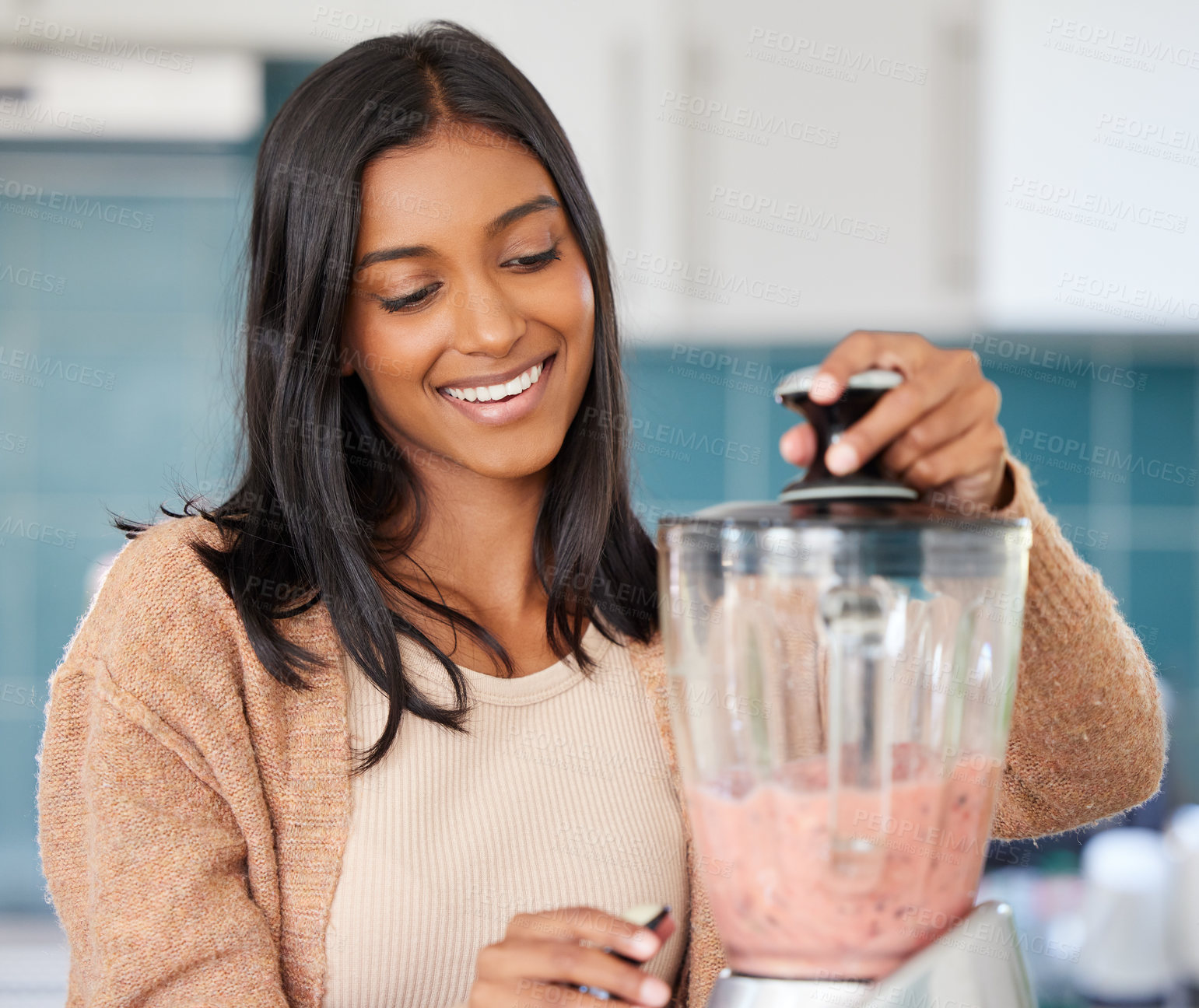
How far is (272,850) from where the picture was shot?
2.79 ft

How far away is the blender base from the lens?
1.70 ft

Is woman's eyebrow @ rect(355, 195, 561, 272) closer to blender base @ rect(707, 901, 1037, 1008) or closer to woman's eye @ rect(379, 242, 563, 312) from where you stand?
woman's eye @ rect(379, 242, 563, 312)

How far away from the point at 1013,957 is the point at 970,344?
187 cm

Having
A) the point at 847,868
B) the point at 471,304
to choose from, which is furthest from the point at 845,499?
the point at 471,304

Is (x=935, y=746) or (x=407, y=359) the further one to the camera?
(x=407, y=359)

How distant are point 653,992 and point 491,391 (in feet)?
1.55

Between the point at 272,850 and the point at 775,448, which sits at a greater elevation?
the point at 775,448

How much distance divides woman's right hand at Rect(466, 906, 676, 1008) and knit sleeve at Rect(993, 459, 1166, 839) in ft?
0.97

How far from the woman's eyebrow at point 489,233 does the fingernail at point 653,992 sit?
0.52 metres

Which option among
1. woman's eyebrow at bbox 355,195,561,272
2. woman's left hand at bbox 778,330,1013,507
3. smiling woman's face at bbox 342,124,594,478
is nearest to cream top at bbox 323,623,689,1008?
smiling woman's face at bbox 342,124,594,478

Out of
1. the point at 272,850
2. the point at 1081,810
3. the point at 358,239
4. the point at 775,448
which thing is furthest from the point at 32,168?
the point at 1081,810

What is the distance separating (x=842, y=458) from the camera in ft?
1.73

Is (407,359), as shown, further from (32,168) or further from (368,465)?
(32,168)

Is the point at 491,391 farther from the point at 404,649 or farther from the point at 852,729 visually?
the point at 852,729
